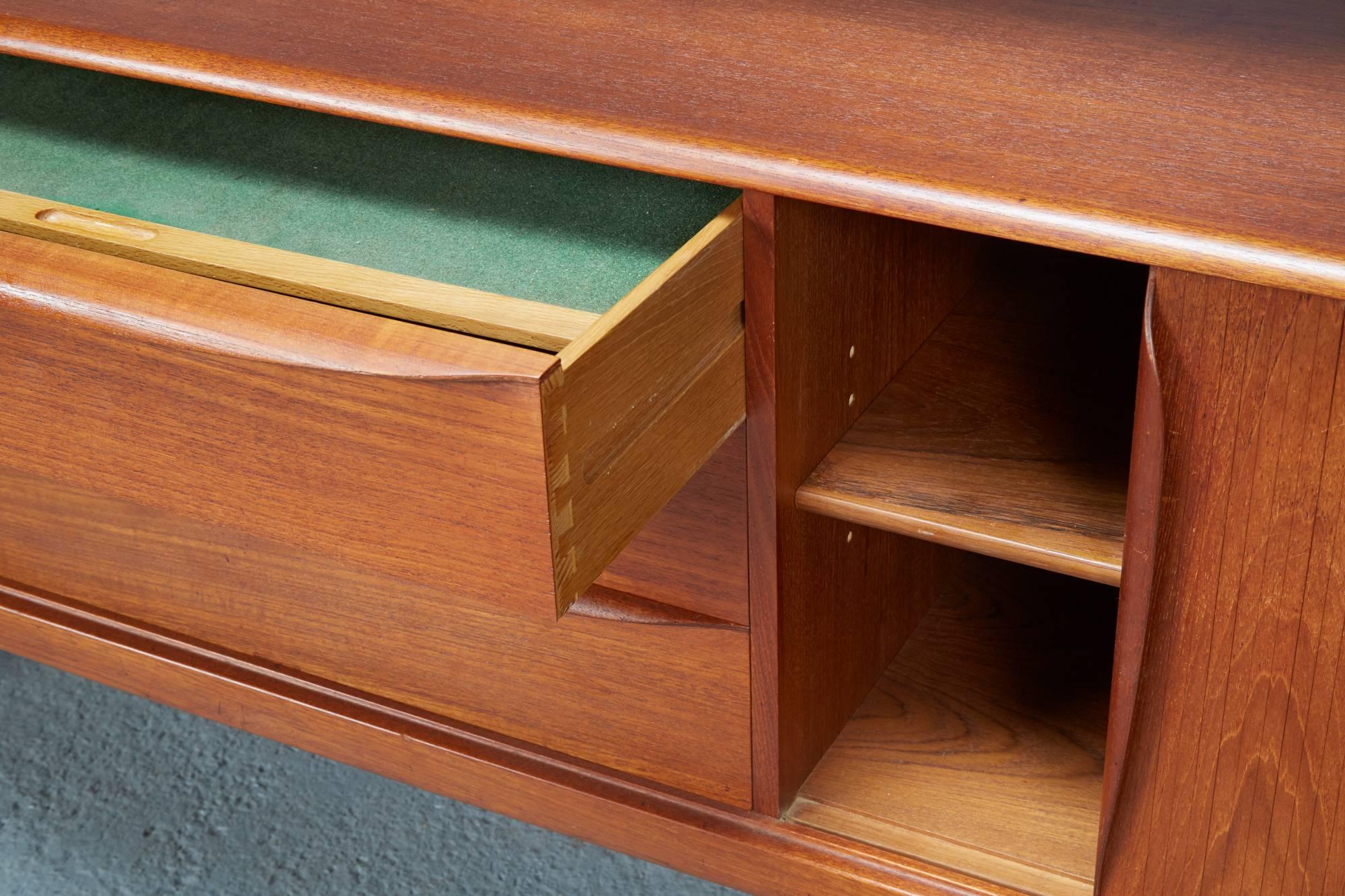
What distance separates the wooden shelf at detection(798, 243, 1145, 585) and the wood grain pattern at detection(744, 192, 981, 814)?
2 cm

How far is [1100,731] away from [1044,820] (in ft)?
0.29

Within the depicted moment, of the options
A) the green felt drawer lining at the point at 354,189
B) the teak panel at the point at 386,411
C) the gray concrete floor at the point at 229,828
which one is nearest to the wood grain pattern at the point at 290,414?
the teak panel at the point at 386,411

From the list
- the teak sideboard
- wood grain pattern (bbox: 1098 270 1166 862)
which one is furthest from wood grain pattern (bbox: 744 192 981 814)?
wood grain pattern (bbox: 1098 270 1166 862)

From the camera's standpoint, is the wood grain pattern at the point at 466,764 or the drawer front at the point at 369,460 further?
the wood grain pattern at the point at 466,764

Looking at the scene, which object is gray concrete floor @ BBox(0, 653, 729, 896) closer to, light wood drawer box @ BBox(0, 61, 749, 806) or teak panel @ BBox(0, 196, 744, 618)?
light wood drawer box @ BBox(0, 61, 749, 806)

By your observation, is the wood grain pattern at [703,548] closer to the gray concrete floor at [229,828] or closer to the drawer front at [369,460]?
the drawer front at [369,460]

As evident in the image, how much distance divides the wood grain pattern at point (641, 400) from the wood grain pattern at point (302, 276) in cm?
4

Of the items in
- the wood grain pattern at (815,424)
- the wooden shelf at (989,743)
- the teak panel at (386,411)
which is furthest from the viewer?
the wooden shelf at (989,743)

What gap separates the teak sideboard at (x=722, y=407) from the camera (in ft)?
1.78

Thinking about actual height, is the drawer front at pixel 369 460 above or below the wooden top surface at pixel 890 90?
below

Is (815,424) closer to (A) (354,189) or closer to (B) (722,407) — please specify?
(B) (722,407)

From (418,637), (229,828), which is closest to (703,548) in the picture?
(418,637)

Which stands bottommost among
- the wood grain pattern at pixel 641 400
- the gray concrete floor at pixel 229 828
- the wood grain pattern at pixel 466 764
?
the gray concrete floor at pixel 229 828

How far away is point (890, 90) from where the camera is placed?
628 mm
